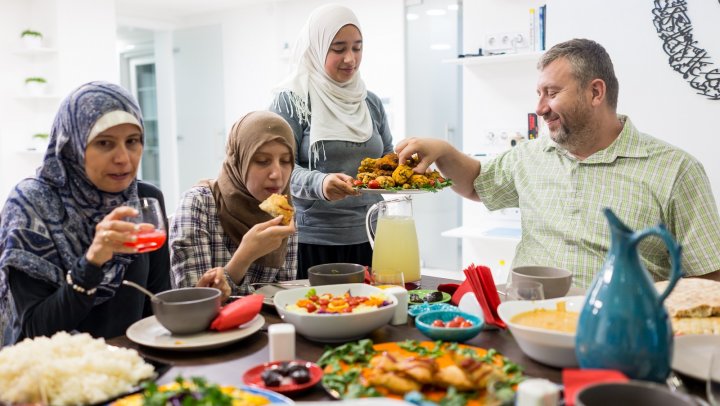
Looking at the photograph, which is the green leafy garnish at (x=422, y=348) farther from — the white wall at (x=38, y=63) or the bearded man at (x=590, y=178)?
the white wall at (x=38, y=63)

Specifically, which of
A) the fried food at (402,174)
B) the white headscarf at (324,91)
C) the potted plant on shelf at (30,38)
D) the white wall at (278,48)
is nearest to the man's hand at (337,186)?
the fried food at (402,174)

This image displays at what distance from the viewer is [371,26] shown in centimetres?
570

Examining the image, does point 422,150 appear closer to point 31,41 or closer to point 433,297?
point 433,297

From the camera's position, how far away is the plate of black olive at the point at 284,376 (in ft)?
3.31

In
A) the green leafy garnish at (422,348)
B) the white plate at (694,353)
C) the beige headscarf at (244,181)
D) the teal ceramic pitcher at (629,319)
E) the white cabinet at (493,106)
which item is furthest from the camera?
the white cabinet at (493,106)

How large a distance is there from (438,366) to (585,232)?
1055 mm

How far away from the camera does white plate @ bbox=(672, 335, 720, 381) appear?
1.03 m

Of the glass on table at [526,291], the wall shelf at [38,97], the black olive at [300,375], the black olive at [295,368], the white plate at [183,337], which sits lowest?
the white plate at [183,337]

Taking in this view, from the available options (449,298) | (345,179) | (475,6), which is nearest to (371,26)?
(475,6)

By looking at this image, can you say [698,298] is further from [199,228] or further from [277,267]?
[199,228]

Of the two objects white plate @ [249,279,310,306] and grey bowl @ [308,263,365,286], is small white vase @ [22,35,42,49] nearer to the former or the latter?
white plate @ [249,279,310,306]

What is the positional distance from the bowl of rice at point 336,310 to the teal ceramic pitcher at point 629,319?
45 centimetres

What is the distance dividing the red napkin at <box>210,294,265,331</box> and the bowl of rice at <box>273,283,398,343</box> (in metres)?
0.06

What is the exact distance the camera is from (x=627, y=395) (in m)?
0.83
